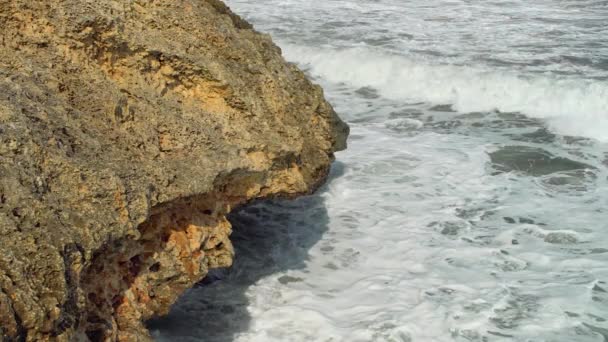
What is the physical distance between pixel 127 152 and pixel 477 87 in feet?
28.7

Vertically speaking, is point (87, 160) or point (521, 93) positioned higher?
point (87, 160)

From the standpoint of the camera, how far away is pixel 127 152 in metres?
3.65

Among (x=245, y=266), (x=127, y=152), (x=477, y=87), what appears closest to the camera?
(x=127, y=152)

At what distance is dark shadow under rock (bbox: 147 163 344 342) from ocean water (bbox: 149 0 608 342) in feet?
0.05

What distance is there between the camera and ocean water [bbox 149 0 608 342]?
481 cm

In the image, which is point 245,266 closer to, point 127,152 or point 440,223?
point 440,223

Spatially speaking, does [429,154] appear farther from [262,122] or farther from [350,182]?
[262,122]

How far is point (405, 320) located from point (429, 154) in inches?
145

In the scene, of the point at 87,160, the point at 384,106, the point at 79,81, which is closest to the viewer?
the point at 87,160

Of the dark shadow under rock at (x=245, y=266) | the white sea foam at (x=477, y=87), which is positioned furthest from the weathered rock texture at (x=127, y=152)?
the white sea foam at (x=477, y=87)

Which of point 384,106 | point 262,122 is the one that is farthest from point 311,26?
→ point 262,122

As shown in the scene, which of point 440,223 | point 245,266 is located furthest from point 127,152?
point 440,223

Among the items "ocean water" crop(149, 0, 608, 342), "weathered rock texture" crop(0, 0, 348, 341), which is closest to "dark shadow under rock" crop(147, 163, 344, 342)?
"ocean water" crop(149, 0, 608, 342)

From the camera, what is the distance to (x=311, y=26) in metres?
16.5
